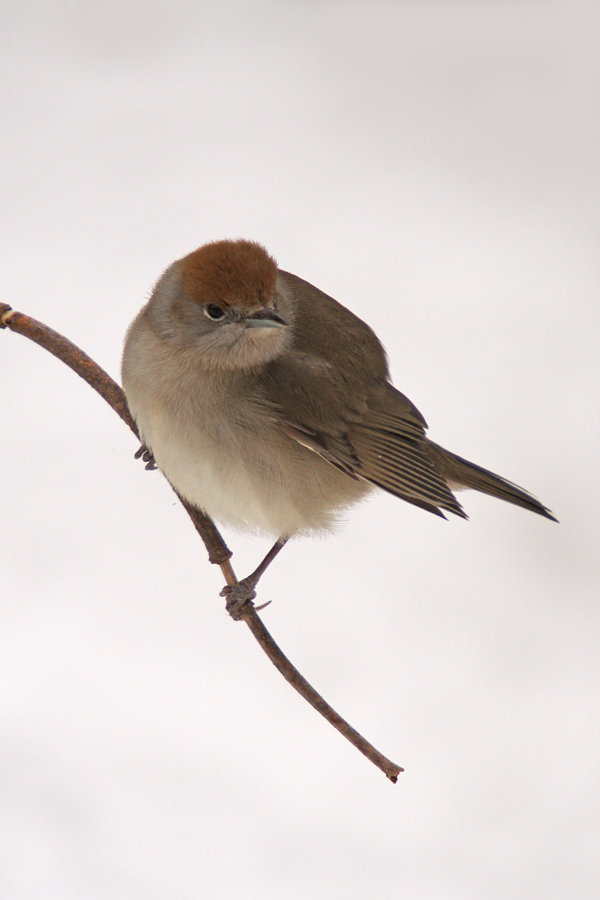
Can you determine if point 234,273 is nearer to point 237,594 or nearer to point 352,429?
point 352,429

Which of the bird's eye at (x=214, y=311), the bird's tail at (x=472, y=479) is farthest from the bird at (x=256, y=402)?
the bird's tail at (x=472, y=479)

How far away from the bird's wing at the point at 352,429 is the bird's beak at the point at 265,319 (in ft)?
0.87

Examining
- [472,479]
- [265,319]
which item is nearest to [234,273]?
[265,319]

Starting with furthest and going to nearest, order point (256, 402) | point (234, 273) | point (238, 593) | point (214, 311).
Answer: point (238, 593) → point (256, 402) → point (214, 311) → point (234, 273)

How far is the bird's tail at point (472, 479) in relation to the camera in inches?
131

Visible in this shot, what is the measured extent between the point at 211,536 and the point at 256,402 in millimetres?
478

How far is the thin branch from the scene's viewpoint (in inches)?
94.0

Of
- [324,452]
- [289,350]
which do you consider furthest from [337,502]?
[289,350]

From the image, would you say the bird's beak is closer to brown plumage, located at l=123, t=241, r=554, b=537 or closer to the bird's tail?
brown plumage, located at l=123, t=241, r=554, b=537

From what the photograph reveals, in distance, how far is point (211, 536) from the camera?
9.45ft

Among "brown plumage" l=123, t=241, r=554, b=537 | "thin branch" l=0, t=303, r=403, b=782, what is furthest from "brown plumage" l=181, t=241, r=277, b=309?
"thin branch" l=0, t=303, r=403, b=782

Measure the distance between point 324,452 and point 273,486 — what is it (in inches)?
8.4

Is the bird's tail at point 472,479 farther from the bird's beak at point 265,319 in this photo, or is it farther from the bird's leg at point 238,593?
the bird's beak at point 265,319

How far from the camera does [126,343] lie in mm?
3109
